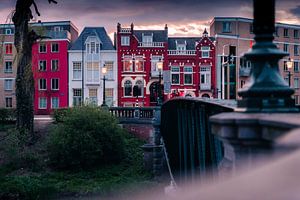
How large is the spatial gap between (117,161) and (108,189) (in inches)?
242

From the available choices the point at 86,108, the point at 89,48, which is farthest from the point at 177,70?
the point at 86,108

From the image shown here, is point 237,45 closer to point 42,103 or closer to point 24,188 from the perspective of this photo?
point 42,103

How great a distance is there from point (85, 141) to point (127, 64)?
28.5 meters

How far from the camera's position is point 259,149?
461 centimetres

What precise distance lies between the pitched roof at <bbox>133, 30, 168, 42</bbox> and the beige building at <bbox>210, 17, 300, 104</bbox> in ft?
18.1

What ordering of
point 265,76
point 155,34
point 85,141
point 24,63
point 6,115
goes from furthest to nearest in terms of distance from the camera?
point 155,34 → point 6,115 → point 24,63 → point 85,141 → point 265,76

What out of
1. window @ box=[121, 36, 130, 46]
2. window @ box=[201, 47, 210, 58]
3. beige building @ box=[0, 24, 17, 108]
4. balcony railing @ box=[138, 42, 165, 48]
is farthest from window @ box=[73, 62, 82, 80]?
window @ box=[201, 47, 210, 58]

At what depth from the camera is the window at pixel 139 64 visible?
59656 millimetres

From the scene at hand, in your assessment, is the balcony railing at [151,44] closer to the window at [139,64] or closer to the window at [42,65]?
the window at [139,64]

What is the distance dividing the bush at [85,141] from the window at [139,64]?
25.1 metres

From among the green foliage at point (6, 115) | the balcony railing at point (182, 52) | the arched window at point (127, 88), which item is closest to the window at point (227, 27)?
the balcony railing at point (182, 52)

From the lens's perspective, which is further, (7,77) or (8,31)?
(8,31)

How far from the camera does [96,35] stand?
200 ft

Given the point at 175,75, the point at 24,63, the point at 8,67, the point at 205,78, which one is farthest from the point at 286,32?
the point at 24,63
